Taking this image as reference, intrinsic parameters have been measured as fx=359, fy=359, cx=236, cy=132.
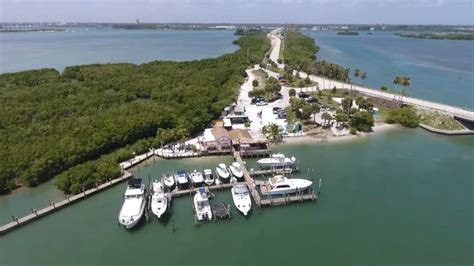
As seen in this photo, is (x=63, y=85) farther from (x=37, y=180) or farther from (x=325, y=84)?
(x=325, y=84)

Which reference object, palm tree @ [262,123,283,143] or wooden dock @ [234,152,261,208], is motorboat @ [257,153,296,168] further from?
palm tree @ [262,123,283,143]

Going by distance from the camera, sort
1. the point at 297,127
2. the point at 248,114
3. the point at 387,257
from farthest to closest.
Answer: the point at 248,114 < the point at 297,127 < the point at 387,257

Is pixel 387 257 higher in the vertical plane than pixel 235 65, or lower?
lower

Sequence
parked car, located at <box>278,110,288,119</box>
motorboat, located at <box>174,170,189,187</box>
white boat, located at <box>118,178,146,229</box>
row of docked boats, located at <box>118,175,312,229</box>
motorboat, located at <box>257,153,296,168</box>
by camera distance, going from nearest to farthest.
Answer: white boat, located at <box>118,178,146,229</box> < row of docked boats, located at <box>118,175,312,229</box> < motorboat, located at <box>174,170,189,187</box> < motorboat, located at <box>257,153,296,168</box> < parked car, located at <box>278,110,288,119</box>

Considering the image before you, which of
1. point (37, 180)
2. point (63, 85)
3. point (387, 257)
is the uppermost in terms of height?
point (63, 85)

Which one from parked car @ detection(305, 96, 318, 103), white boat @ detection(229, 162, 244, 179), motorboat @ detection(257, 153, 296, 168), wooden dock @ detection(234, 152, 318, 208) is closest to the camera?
wooden dock @ detection(234, 152, 318, 208)

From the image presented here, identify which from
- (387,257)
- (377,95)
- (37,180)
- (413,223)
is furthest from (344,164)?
(37,180)

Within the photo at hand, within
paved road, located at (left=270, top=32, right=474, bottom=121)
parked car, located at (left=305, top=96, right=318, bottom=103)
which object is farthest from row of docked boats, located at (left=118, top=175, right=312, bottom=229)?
paved road, located at (left=270, top=32, right=474, bottom=121)

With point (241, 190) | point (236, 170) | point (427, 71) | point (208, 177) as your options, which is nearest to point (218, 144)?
point (236, 170)
